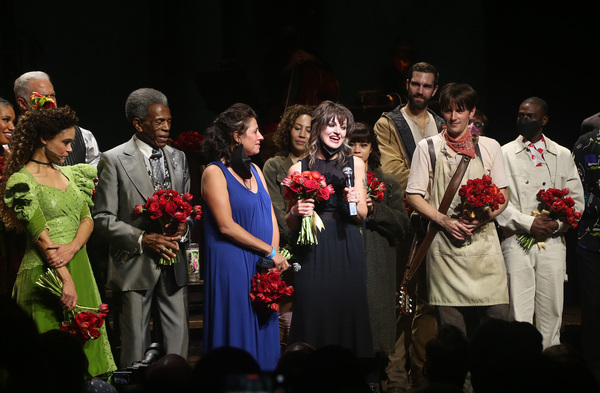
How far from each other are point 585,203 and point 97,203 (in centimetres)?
369

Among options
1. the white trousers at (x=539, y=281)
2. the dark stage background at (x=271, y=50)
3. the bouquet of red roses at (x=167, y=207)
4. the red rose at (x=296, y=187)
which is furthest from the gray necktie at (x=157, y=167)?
the dark stage background at (x=271, y=50)

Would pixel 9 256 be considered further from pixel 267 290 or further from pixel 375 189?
pixel 375 189

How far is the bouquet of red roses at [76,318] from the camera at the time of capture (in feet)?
14.6

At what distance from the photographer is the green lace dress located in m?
4.46

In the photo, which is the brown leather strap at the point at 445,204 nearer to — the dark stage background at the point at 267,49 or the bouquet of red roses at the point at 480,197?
the bouquet of red roses at the point at 480,197

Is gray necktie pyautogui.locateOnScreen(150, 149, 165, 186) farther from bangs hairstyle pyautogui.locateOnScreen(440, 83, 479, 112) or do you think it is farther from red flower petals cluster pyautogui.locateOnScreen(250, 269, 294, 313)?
bangs hairstyle pyautogui.locateOnScreen(440, 83, 479, 112)

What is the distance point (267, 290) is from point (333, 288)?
1.37 ft

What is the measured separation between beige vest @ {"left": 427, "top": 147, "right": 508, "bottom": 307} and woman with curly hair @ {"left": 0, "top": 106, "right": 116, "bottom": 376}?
217 cm

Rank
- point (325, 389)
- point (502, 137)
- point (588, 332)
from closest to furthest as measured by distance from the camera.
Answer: point (325, 389), point (588, 332), point (502, 137)

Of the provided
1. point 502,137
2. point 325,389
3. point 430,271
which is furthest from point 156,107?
Answer: point 502,137

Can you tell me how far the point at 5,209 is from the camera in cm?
467

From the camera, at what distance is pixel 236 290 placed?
4641mm

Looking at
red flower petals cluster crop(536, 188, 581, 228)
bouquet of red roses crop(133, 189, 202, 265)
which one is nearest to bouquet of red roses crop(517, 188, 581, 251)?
red flower petals cluster crop(536, 188, 581, 228)

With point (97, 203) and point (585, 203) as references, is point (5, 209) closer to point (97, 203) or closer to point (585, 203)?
point (97, 203)
